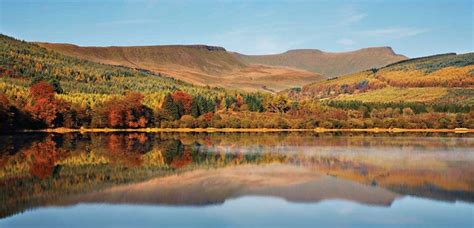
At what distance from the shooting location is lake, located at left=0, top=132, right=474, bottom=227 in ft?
75.3

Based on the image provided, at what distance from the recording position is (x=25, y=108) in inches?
3349

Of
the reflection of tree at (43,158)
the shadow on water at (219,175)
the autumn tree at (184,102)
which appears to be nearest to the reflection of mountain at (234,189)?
the shadow on water at (219,175)

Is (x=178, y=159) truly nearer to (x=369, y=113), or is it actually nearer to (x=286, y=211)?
(x=286, y=211)

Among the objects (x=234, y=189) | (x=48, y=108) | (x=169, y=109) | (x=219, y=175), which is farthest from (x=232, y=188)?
(x=169, y=109)

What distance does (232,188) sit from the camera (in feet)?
98.7

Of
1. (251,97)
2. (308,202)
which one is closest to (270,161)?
(308,202)

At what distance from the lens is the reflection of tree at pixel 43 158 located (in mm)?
35344

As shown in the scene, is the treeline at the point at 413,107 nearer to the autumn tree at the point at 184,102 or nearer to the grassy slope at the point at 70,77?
the grassy slope at the point at 70,77

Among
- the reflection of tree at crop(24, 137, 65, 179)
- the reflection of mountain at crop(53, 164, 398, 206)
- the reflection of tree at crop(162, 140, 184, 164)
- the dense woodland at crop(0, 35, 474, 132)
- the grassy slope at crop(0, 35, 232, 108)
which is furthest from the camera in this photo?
the grassy slope at crop(0, 35, 232, 108)

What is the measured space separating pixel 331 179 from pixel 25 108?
6051 cm

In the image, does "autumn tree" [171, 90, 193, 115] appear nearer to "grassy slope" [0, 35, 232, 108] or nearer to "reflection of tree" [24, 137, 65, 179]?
"grassy slope" [0, 35, 232, 108]

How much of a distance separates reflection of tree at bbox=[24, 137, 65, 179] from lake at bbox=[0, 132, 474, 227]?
0.06m

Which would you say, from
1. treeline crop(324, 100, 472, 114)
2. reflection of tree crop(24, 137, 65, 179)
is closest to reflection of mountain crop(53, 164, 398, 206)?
reflection of tree crop(24, 137, 65, 179)

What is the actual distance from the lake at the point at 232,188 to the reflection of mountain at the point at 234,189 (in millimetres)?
45
